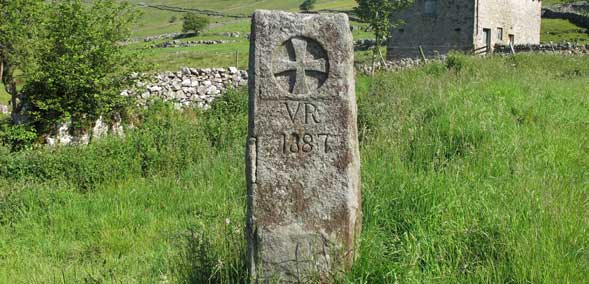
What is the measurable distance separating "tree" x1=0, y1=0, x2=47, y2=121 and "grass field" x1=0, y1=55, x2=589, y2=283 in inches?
232

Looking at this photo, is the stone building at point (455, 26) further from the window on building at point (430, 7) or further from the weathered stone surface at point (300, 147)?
the weathered stone surface at point (300, 147)

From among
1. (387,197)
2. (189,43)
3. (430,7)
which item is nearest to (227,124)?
(387,197)

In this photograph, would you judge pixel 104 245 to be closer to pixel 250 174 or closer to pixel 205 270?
pixel 205 270

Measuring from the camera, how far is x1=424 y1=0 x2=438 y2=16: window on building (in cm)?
2464

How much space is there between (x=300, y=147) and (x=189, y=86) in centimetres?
1154

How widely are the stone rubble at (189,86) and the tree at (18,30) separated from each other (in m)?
3.12

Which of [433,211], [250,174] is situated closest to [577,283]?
[433,211]

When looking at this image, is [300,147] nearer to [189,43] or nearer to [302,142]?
[302,142]

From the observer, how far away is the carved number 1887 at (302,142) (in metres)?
3.16

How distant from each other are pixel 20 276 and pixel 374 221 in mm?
3188

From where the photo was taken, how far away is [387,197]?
4043 millimetres

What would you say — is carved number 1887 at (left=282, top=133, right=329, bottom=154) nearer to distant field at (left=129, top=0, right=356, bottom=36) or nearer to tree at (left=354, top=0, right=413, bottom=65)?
tree at (left=354, top=0, right=413, bottom=65)

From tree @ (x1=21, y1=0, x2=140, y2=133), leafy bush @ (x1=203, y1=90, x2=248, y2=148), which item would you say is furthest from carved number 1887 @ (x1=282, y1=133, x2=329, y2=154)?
tree @ (x1=21, y1=0, x2=140, y2=133)

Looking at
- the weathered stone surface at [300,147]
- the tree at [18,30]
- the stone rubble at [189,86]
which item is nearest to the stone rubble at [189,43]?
the stone rubble at [189,86]
